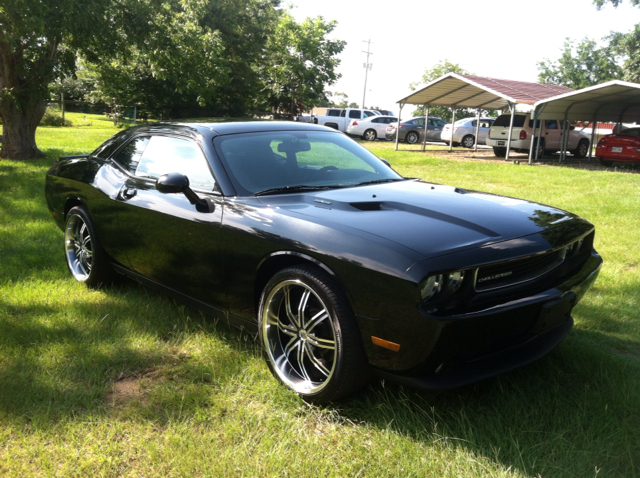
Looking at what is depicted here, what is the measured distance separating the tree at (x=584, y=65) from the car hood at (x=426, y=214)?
192 feet

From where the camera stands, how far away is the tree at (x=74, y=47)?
37.2 feet

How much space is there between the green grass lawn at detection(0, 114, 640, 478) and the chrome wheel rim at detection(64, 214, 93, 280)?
0.51 metres

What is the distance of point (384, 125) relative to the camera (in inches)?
1182

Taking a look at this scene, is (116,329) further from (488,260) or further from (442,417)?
(488,260)

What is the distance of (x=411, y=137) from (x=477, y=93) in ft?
21.6

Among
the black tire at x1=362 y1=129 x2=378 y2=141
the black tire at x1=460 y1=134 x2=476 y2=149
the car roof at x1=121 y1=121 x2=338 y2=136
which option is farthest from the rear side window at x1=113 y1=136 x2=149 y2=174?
the black tire at x1=362 y1=129 x2=378 y2=141

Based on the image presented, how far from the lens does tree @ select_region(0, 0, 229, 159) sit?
11352mm

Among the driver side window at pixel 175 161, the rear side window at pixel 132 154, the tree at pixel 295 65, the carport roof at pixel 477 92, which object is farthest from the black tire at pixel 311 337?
the tree at pixel 295 65

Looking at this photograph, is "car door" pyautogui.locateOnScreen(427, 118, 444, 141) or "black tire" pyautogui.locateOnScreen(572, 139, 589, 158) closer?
"black tire" pyautogui.locateOnScreen(572, 139, 589, 158)

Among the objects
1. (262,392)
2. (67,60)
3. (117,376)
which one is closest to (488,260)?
(262,392)

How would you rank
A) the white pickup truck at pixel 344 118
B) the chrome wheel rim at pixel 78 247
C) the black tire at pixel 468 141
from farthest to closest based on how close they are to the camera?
the white pickup truck at pixel 344 118, the black tire at pixel 468 141, the chrome wheel rim at pixel 78 247

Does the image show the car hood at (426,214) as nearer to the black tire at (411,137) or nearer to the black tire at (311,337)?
the black tire at (311,337)

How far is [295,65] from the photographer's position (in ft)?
127

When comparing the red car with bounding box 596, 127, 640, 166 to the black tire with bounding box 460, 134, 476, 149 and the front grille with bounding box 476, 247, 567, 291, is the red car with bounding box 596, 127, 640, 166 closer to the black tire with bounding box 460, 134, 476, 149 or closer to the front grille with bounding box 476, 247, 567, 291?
the black tire with bounding box 460, 134, 476, 149
